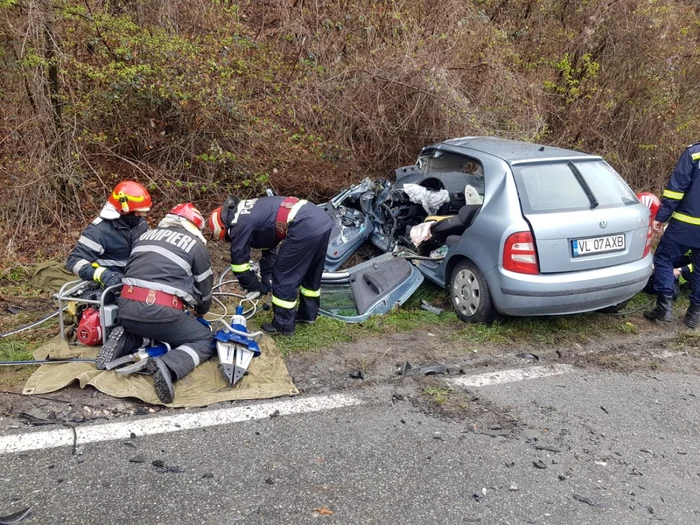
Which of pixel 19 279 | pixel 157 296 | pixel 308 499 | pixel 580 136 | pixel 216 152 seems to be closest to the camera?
pixel 308 499

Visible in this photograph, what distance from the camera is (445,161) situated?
19.4 feet

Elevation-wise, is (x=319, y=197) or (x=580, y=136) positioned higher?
(x=580, y=136)

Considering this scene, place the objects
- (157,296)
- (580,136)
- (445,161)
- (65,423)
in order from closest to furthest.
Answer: (65,423)
(157,296)
(445,161)
(580,136)

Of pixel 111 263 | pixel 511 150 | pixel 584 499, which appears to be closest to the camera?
pixel 584 499

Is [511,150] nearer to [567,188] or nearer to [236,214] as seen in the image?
[567,188]

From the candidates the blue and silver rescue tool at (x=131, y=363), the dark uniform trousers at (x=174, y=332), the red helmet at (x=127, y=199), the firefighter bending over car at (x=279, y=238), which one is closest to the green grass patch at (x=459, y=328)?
the firefighter bending over car at (x=279, y=238)

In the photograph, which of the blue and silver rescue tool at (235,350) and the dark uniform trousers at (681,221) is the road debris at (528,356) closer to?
the dark uniform trousers at (681,221)

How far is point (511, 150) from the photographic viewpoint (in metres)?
4.86

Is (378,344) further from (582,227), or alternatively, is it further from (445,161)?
(445,161)

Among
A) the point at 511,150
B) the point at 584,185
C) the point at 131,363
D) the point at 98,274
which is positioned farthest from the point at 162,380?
the point at 584,185

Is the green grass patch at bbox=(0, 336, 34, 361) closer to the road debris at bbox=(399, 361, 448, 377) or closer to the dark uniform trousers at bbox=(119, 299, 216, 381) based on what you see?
the dark uniform trousers at bbox=(119, 299, 216, 381)

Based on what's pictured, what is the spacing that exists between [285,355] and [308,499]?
5.04 feet

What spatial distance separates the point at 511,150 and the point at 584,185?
75 cm

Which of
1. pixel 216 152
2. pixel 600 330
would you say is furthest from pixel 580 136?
pixel 216 152
